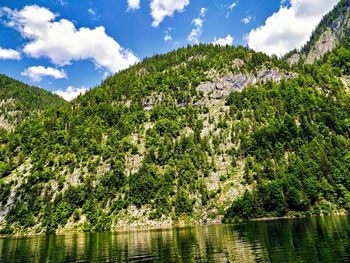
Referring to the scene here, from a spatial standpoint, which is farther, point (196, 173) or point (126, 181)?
point (126, 181)

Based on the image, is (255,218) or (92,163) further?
(92,163)

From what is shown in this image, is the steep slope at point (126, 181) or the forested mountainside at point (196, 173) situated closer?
the forested mountainside at point (196, 173)

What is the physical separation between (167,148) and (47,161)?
76.6 metres

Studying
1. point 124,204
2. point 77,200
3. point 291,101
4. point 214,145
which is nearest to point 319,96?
point 291,101

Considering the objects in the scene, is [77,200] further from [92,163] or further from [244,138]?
[244,138]

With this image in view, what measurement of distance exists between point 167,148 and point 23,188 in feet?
279

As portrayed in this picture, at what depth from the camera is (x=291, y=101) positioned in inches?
7539

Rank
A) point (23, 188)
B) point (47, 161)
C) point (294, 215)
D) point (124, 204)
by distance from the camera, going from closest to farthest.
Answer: point (294, 215)
point (124, 204)
point (23, 188)
point (47, 161)

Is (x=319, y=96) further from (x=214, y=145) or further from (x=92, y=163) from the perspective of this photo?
(x=92, y=163)

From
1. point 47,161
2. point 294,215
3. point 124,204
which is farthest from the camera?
point 47,161

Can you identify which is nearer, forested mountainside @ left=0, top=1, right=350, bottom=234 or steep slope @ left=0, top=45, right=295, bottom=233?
forested mountainside @ left=0, top=1, right=350, bottom=234

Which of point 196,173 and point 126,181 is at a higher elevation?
point 196,173

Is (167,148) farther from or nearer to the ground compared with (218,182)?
farther from the ground

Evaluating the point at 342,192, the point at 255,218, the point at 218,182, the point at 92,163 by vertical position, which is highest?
the point at 92,163
